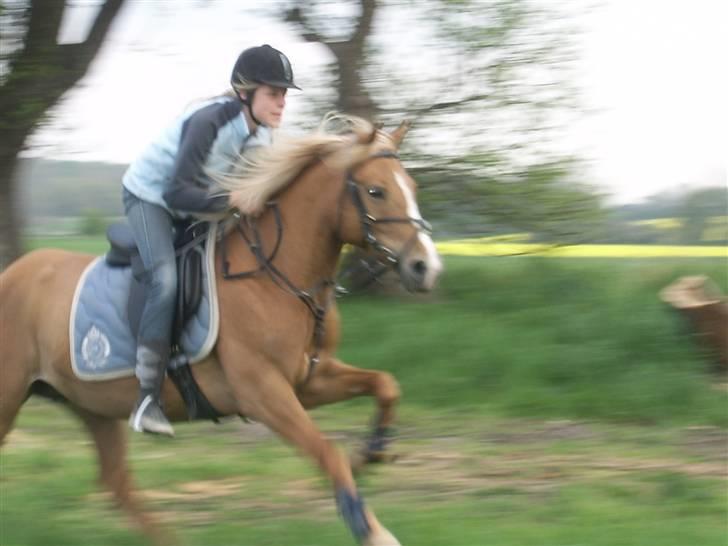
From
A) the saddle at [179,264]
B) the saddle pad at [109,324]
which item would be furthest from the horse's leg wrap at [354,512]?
the saddle at [179,264]

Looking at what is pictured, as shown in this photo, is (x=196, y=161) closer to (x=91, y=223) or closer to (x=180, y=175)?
(x=180, y=175)

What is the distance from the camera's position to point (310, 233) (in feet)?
16.0

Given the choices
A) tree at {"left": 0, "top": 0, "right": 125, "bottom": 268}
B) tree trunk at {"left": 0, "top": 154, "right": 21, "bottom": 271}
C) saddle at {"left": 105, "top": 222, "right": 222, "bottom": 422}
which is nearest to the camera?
saddle at {"left": 105, "top": 222, "right": 222, "bottom": 422}

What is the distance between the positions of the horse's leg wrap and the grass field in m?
0.68

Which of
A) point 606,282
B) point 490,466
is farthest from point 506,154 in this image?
point 490,466

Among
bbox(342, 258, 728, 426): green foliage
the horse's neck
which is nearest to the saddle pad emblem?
the horse's neck

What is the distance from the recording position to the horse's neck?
4.83 meters

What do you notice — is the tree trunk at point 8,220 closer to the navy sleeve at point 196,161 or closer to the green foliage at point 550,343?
the green foliage at point 550,343

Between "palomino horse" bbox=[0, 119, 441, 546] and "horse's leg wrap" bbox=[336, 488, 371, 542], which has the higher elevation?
"palomino horse" bbox=[0, 119, 441, 546]

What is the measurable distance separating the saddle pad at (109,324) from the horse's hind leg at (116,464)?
2.29 ft

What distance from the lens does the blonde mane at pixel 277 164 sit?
15.9ft

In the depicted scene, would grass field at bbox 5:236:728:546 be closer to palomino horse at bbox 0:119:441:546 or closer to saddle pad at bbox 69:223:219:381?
palomino horse at bbox 0:119:441:546

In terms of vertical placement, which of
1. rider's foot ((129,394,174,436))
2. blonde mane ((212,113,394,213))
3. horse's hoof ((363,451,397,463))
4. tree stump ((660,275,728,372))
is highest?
blonde mane ((212,113,394,213))

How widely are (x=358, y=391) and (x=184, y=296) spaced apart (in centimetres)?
96
